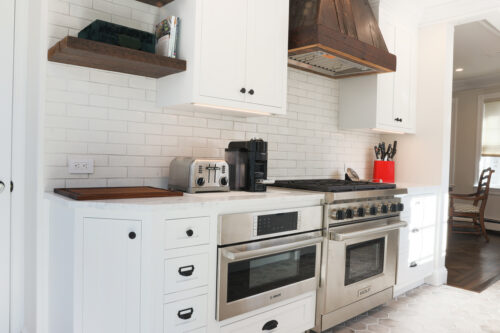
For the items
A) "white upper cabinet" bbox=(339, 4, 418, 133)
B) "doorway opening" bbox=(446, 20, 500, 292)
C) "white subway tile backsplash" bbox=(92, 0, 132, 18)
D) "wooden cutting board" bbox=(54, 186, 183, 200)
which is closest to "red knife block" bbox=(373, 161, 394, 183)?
"white upper cabinet" bbox=(339, 4, 418, 133)

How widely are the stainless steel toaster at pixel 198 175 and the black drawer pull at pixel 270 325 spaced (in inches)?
33.7

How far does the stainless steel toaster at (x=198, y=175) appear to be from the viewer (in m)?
2.30

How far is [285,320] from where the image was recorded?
95.1 inches

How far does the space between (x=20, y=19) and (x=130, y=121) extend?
0.86 m

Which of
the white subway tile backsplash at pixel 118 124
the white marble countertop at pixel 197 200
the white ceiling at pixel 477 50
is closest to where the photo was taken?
the white marble countertop at pixel 197 200

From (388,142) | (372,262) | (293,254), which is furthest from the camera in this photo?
(388,142)

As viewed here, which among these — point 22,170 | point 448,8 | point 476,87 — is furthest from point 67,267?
point 476,87

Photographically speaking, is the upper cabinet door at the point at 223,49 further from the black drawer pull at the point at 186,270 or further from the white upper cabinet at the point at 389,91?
the white upper cabinet at the point at 389,91

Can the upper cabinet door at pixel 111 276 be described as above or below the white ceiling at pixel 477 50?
below

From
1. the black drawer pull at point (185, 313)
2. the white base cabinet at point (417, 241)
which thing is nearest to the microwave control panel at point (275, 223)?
the black drawer pull at point (185, 313)

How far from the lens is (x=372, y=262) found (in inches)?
119

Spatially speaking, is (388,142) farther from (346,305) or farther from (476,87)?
(476,87)

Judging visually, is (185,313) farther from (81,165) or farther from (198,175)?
(81,165)

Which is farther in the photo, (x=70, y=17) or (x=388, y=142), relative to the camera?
(x=388, y=142)
